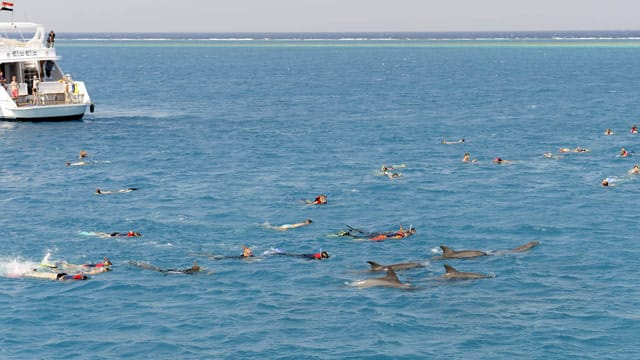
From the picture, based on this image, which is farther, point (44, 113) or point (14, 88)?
point (44, 113)

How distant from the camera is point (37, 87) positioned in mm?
→ 90562

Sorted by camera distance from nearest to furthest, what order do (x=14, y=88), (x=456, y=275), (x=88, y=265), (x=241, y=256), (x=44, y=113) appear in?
(x=456, y=275) < (x=88, y=265) < (x=241, y=256) < (x=14, y=88) < (x=44, y=113)

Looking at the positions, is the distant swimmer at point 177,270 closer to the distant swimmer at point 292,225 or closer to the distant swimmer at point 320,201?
the distant swimmer at point 292,225

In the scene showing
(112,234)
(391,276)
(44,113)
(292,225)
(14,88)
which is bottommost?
(44,113)

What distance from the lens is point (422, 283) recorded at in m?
39.1

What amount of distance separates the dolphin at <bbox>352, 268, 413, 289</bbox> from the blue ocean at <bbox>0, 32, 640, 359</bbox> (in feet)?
1.02

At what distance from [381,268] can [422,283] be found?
7.83 feet

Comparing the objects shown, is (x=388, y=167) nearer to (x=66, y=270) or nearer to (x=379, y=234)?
(x=379, y=234)

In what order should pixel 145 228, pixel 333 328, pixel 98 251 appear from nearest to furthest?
1. pixel 333 328
2. pixel 98 251
3. pixel 145 228

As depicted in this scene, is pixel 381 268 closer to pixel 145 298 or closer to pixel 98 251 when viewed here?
pixel 145 298

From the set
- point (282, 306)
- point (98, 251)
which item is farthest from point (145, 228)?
point (282, 306)

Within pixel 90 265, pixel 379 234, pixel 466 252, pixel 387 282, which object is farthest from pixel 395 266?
pixel 90 265

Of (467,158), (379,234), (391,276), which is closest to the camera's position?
(391,276)

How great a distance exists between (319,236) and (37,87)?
174 ft
